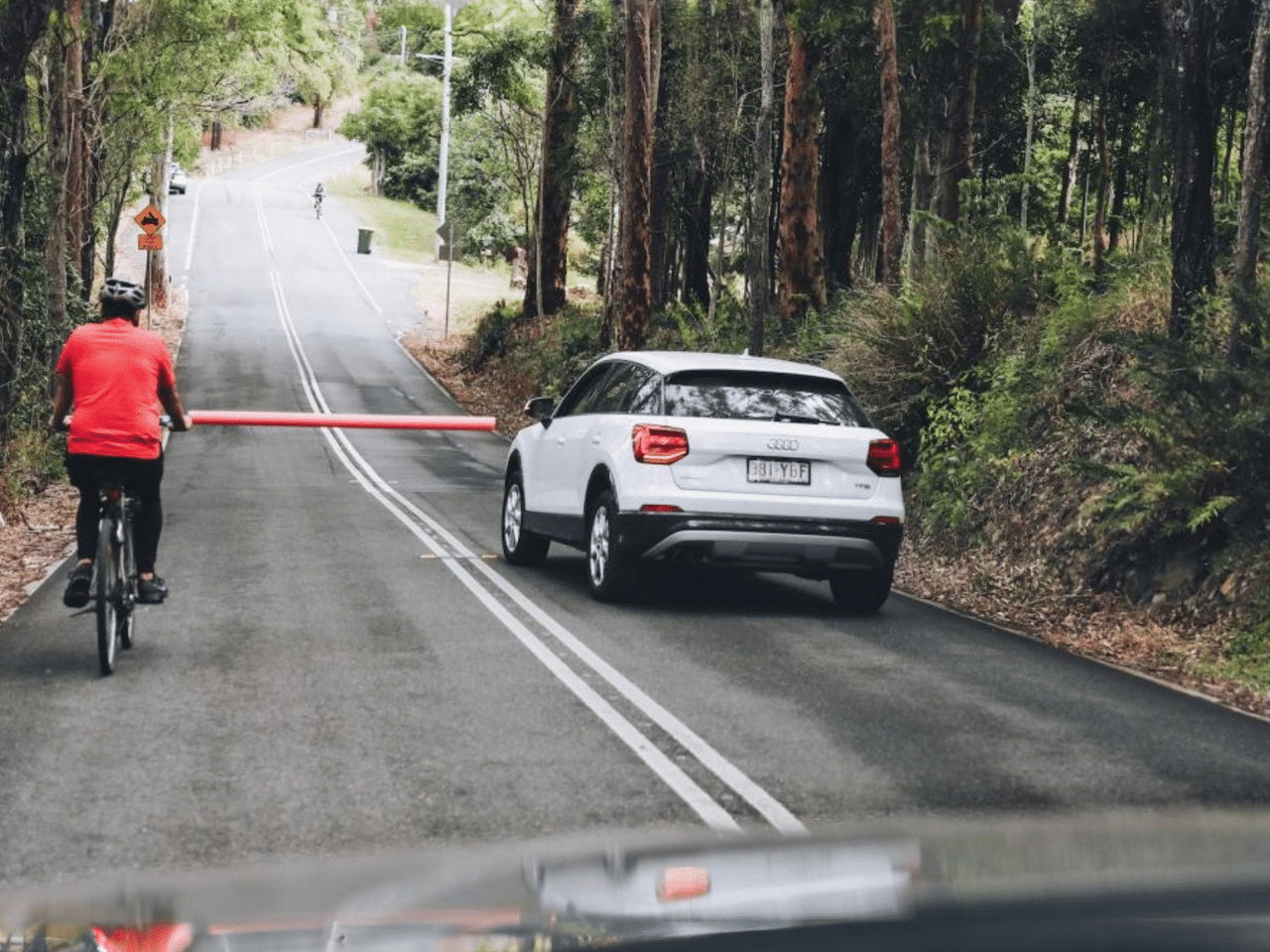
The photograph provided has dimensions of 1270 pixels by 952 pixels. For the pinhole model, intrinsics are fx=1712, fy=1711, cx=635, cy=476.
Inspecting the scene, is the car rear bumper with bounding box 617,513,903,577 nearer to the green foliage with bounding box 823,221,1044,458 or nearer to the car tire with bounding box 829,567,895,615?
the car tire with bounding box 829,567,895,615

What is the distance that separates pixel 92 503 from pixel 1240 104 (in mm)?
23452

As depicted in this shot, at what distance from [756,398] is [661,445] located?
812 millimetres

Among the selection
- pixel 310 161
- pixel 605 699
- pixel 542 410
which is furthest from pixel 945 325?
pixel 310 161

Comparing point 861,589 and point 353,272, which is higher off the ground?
point 861,589

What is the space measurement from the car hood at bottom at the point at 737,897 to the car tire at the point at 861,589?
893 cm

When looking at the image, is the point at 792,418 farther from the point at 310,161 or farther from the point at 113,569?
the point at 310,161

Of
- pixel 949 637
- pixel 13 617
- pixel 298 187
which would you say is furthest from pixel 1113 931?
pixel 298 187

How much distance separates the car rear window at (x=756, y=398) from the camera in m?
11.8

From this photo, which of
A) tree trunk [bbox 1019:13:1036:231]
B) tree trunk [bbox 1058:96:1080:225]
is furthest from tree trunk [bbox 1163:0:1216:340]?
tree trunk [bbox 1058:96:1080:225]

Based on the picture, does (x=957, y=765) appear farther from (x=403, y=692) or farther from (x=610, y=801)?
(x=403, y=692)

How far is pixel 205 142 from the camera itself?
130 m

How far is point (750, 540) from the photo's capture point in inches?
452

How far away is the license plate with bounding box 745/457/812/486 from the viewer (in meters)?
11.6

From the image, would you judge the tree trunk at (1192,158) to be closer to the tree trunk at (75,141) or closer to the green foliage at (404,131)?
the tree trunk at (75,141)
